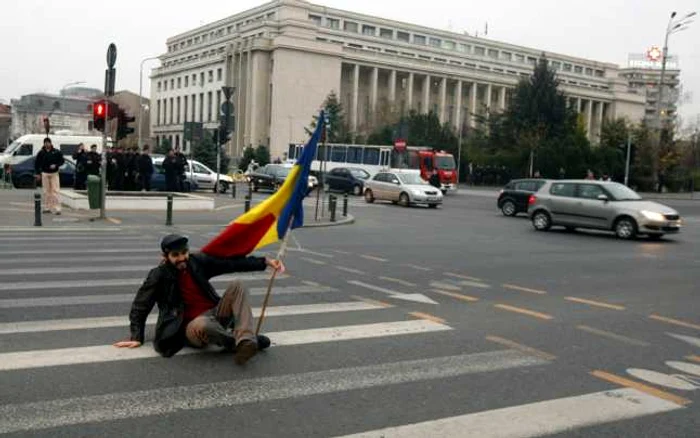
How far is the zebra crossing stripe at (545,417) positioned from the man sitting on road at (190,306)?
1.85 meters

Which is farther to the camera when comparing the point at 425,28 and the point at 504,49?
the point at 504,49

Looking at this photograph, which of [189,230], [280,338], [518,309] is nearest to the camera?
[280,338]

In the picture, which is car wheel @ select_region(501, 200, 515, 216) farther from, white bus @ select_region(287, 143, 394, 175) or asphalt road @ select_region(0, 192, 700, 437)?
white bus @ select_region(287, 143, 394, 175)

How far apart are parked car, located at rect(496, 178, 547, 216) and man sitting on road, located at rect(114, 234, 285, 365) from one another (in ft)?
76.7

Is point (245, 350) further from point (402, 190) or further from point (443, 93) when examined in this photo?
point (443, 93)

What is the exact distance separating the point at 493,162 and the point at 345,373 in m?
64.4

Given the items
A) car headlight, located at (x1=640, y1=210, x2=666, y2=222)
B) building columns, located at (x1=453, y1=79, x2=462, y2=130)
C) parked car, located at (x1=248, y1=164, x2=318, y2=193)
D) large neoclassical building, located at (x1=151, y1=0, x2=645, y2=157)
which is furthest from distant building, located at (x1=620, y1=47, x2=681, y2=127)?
car headlight, located at (x1=640, y1=210, x2=666, y2=222)

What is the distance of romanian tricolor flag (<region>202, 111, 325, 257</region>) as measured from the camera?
Answer: 6.64 meters

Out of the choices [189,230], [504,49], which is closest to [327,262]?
[189,230]

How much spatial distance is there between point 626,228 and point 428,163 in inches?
1115

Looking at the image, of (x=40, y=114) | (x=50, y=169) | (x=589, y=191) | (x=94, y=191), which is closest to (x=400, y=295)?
(x=50, y=169)

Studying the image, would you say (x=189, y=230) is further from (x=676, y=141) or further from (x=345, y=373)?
(x=676, y=141)

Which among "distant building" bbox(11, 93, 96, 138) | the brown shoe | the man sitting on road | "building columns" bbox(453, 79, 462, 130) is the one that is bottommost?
the brown shoe

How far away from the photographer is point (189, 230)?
1797 cm
